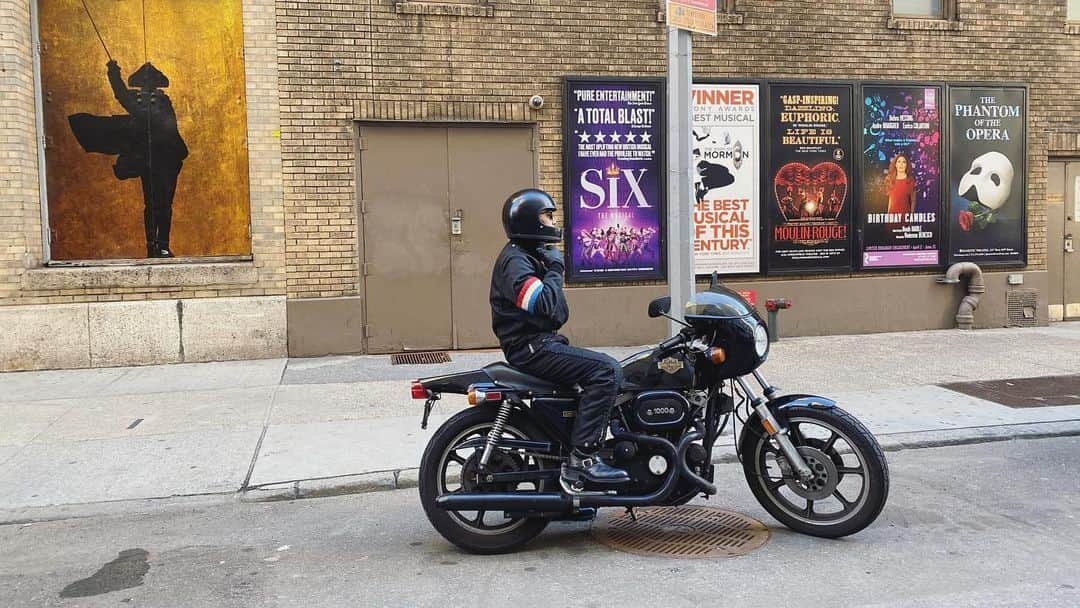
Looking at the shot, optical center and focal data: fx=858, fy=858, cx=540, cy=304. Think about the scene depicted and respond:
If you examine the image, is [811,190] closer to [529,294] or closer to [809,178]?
[809,178]

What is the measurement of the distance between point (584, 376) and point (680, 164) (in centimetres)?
331

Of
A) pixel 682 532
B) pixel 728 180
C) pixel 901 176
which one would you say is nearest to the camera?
pixel 682 532

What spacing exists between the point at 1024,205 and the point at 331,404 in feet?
32.4

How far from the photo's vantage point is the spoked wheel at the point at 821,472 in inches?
174

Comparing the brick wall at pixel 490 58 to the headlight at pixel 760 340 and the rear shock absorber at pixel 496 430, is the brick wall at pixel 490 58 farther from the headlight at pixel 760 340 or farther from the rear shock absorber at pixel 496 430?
the headlight at pixel 760 340

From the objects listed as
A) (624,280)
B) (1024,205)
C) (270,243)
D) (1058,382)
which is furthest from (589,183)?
(1024,205)

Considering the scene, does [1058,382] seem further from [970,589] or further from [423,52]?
[423,52]

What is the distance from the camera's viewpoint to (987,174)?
11.8 metres

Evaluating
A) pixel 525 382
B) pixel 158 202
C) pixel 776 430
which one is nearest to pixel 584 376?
pixel 525 382

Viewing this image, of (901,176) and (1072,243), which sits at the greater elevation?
(901,176)

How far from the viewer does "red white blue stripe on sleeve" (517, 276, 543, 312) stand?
430cm

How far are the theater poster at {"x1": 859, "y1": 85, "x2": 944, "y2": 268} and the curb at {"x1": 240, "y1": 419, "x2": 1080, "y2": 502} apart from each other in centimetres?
486

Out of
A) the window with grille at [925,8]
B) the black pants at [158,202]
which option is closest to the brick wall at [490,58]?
the window with grille at [925,8]

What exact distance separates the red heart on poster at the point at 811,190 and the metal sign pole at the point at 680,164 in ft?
14.5
